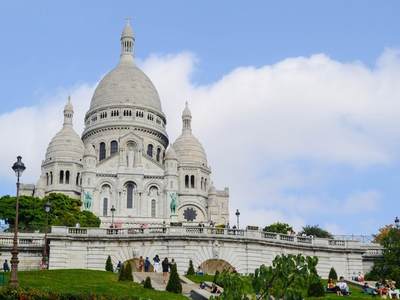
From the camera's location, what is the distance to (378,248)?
51500mm

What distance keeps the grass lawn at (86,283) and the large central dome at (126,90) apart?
9433cm

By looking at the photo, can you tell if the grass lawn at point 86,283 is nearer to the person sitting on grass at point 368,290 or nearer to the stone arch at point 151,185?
the person sitting on grass at point 368,290

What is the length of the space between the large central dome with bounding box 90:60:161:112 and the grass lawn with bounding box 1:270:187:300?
94331mm

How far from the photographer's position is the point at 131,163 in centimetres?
Answer: 12294

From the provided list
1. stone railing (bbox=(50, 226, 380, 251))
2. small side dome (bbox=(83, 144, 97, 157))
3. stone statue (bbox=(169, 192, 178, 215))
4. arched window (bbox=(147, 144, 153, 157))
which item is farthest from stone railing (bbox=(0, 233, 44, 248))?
arched window (bbox=(147, 144, 153, 157))

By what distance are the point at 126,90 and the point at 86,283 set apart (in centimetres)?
10121

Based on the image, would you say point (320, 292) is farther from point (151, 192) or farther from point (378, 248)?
point (151, 192)

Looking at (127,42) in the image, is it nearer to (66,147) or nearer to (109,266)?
(66,147)

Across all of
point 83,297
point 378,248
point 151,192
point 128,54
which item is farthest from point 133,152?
point 83,297

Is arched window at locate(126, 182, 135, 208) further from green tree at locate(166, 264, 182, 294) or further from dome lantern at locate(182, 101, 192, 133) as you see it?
green tree at locate(166, 264, 182, 294)

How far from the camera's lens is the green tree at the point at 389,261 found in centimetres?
4659

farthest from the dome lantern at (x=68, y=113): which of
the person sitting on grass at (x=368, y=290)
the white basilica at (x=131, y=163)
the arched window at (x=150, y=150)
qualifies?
the person sitting on grass at (x=368, y=290)

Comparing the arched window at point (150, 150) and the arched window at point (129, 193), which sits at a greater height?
the arched window at point (150, 150)

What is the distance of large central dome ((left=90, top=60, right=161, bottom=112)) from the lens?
A: 438ft
